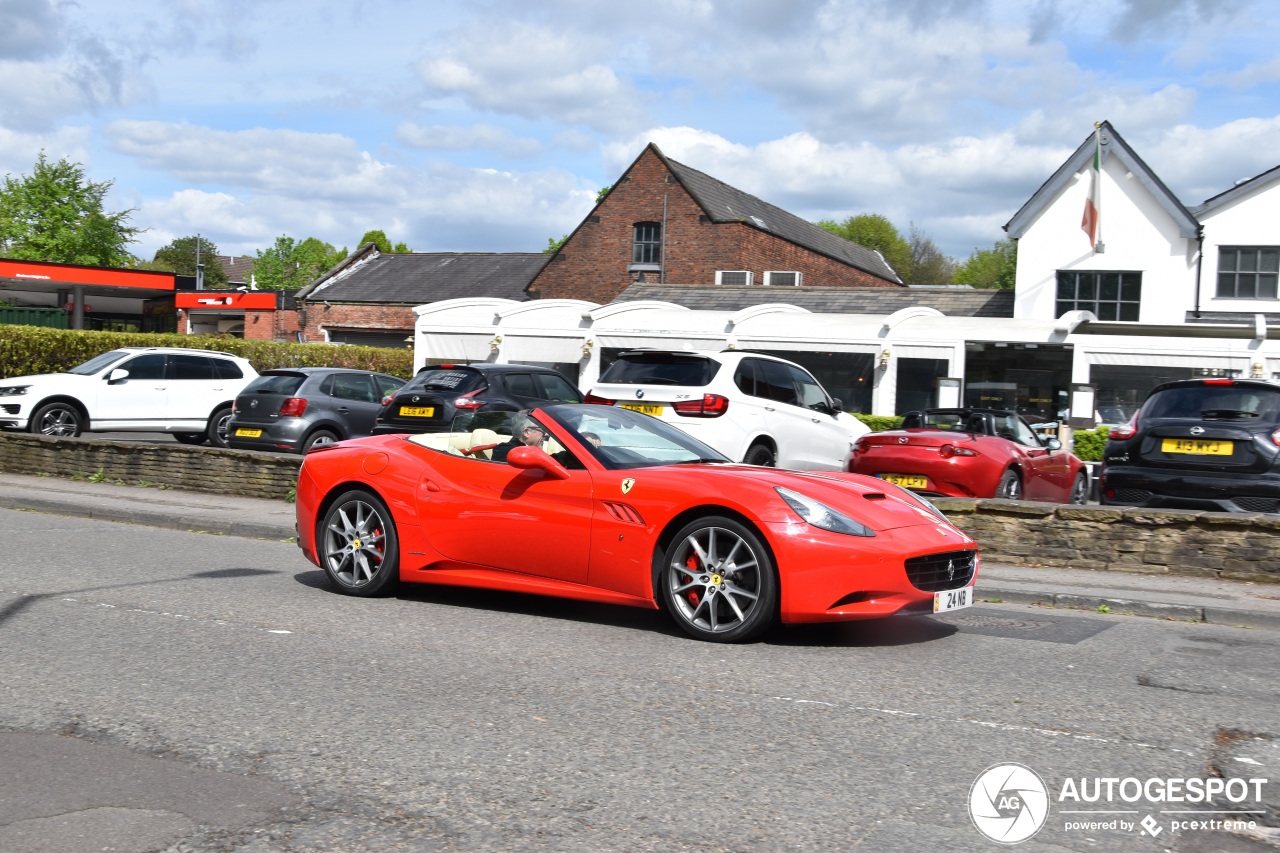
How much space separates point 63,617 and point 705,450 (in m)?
4.10

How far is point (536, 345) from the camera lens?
28.8 m

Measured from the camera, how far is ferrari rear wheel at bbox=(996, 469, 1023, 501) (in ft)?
43.1

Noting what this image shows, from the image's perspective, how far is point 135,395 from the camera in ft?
66.5

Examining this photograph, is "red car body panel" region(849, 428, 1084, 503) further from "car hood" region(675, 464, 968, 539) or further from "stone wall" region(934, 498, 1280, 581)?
"car hood" region(675, 464, 968, 539)

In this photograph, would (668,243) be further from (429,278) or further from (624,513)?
(624,513)

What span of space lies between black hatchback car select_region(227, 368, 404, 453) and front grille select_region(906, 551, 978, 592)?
12.0 m

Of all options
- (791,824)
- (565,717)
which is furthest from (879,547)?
(791,824)

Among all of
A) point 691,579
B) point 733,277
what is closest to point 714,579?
point 691,579

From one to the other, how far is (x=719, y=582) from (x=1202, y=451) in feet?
20.8

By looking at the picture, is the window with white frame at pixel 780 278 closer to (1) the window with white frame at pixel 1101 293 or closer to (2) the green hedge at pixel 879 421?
(1) the window with white frame at pixel 1101 293

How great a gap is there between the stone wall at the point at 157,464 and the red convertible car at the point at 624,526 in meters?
6.36

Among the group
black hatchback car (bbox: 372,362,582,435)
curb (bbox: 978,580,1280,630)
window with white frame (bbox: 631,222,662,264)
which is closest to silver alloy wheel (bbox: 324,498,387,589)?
curb (bbox: 978,580,1280,630)

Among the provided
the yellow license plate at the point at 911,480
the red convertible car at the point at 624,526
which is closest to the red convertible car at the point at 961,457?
the yellow license plate at the point at 911,480

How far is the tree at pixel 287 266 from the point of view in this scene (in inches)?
4253
